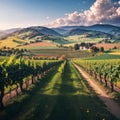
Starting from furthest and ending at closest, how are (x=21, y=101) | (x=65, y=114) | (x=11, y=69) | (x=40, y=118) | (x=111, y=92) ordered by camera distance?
(x=111, y=92), (x=11, y=69), (x=21, y=101), (x=65, y=114), (x=40, y=118)

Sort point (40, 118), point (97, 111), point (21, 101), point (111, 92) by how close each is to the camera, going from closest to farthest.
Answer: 1. point (40, 118)
2. point (97, 111)
3. point (21, 101)
4. point (111, 92)

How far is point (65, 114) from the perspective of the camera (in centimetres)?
4697

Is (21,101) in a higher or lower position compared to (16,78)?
lower

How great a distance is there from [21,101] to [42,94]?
9.38m

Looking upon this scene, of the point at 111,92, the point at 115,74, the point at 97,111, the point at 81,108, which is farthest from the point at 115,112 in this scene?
the point at 115,74

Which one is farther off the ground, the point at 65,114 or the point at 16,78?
the point at 16,78

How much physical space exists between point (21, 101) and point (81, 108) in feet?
49.0

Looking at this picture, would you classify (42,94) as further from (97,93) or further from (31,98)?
(97,93)

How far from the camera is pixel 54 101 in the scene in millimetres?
57719

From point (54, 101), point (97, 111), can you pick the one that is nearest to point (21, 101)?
point (54, 101)

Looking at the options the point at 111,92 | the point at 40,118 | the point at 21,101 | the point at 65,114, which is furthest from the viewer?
the point at 111,92

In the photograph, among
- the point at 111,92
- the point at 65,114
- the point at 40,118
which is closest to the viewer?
the point at 40,118

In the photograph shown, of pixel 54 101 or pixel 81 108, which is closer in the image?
pixel 81 108

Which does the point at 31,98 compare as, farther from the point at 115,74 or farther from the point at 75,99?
the point at 115,74
